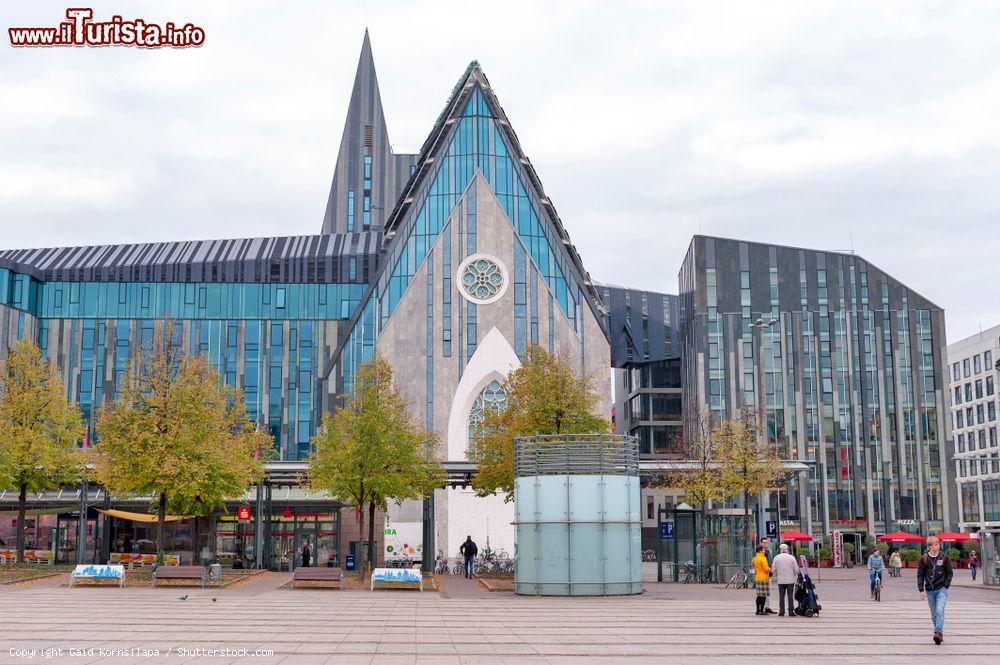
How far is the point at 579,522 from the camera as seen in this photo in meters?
35.1

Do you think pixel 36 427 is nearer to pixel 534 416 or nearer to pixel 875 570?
pixel 534 416

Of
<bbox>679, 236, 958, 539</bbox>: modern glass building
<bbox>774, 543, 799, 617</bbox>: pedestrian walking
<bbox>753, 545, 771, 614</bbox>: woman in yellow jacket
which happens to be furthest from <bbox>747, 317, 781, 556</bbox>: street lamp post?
<bbox>774, 543, 799, 617</bbox>: pedestrian walking

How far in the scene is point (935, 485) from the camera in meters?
103

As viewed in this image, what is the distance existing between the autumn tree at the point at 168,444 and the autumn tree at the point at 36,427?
3731 mm

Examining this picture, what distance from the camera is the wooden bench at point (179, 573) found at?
3931cm

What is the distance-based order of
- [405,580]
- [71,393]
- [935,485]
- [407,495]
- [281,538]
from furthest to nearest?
[935,485], [71,393], [281,538], [407,495], [405,580]

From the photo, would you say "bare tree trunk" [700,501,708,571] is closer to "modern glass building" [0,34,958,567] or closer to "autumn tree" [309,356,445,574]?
"autumn tree" [309,356,445,574]

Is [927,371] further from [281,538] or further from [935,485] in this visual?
[281,538]

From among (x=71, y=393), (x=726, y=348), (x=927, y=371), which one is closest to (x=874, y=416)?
(x=927, y=371)

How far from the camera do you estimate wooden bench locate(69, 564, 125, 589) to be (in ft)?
126

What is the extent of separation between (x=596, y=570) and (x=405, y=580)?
788 centimetres

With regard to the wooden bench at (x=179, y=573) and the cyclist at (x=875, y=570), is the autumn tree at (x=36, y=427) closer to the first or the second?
the wooden bench at (x=179, y=573)

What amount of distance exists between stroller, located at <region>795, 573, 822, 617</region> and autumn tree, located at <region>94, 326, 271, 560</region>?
23293mm

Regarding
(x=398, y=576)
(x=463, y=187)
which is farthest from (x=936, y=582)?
(x=463, y=187)
